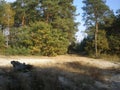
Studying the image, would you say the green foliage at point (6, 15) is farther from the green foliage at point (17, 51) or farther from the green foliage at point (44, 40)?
the green foliage at point (17, 51)

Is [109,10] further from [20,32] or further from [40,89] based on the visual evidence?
[40,89]

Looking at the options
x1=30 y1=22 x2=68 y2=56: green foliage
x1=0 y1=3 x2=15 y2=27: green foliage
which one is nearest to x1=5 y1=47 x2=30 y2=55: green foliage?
x1=30 y1=22 x2=68 y2=56: green foliage

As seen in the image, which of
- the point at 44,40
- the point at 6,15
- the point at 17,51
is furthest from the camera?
the point at 6,15

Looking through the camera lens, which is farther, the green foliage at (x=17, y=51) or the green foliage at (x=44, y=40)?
the green foliage at (x=44, y=40)

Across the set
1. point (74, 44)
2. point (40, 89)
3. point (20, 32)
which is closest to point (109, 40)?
point (74, 44)

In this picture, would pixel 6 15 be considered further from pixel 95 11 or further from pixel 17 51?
pixel 95 11

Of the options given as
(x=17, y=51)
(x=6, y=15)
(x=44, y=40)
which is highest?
(x=6, y=15)

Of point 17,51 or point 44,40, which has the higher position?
point 44,40

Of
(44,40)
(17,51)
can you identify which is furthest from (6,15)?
(44,40)

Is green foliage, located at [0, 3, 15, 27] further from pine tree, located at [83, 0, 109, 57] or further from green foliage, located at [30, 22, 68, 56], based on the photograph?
pine tree, located at [83, 0, 109, 57]

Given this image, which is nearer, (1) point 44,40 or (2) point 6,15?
(1) point 44,40

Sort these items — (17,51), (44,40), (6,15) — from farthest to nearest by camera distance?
(6,15)
(44,40)
(17,51)

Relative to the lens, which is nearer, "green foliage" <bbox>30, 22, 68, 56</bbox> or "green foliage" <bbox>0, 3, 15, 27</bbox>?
"green foliage" <bbox>30, 22, 68, 56</bbox>

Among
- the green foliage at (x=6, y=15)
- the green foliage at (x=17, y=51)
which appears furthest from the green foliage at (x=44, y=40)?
the green foliage at (x=6, y=15)
